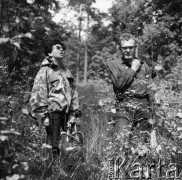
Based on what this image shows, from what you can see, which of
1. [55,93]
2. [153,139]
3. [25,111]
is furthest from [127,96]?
[25,111]

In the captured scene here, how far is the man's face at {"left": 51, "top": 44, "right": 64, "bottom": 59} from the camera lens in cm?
377

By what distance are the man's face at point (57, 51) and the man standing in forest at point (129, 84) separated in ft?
2.07

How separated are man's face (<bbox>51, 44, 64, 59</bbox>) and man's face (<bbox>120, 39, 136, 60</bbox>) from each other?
0.74 meters

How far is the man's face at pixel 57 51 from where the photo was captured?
3.77 m

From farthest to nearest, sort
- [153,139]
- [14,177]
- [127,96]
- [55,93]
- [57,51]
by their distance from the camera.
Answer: [57,51], [55,93], [127,96], [153,139], [14,177]

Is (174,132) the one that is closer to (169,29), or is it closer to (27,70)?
(27,70)

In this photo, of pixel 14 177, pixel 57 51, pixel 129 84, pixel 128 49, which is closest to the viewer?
pixel 14 177

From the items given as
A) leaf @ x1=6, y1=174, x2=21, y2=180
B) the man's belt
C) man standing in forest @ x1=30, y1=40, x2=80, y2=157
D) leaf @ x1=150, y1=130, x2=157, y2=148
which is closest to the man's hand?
the man's belt

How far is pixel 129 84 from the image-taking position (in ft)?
11.0

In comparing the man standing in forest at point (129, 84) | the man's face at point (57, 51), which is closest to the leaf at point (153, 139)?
the man standing in forest at point (129, 84)

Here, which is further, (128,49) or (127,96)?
(128,49)

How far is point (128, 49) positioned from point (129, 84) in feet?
1.30

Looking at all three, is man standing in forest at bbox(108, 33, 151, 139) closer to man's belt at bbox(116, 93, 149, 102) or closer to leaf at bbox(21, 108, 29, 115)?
man's belt at bbox(116, 93, 149, 102)

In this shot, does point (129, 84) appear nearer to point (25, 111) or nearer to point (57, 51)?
point (57, 51)
